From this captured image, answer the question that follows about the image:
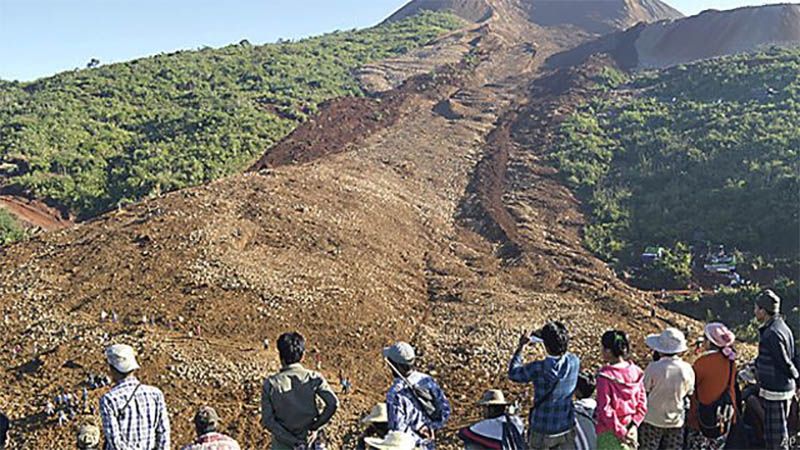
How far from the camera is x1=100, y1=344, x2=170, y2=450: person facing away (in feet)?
13.0

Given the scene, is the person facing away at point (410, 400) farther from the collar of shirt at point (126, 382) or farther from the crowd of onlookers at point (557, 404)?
the collar of shirt at point (126, 382)

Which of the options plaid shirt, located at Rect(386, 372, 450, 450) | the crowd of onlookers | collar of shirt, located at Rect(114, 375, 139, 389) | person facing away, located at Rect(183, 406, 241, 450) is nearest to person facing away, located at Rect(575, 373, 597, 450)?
the crowd of onlookers

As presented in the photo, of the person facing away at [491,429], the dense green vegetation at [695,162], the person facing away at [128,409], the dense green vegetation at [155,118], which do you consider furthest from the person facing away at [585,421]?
the dense green vegetation at [155,118]

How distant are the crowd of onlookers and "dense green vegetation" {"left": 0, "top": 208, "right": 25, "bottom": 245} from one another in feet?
47.9

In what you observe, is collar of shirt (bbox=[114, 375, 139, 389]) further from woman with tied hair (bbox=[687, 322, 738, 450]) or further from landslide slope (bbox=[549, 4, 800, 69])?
landslide slope (bbox=[549, 4, 800, 69])

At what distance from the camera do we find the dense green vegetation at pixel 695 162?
56.7 feet

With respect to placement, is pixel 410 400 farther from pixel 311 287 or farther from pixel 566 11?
pixel 566 11

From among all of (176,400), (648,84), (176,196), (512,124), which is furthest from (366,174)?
(648,84)

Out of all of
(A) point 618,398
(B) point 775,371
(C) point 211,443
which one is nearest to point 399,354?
(C) point 211,443

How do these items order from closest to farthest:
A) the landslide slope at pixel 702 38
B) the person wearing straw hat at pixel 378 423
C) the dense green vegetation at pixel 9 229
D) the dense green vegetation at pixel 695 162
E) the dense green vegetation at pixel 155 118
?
the person wearing straw hat at pixel 378 423, the dense green vegetation at pixel 9 229, the dense green vegetation at pixel 695 162, the dense green vegetation at pixel 155 118, the landslide slope at pixel 702 38

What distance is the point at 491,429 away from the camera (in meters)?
3.63

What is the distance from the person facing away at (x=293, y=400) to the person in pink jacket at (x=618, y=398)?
1.63m

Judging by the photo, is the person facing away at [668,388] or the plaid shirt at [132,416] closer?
the plaid shirt at [132,416]

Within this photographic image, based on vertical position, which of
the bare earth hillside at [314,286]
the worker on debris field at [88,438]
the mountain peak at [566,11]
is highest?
the mountain peak at [566,11]
